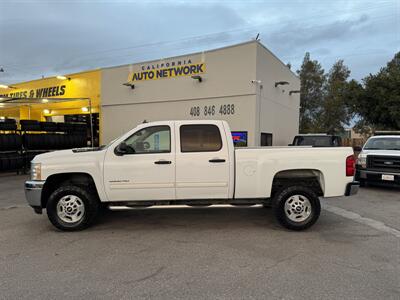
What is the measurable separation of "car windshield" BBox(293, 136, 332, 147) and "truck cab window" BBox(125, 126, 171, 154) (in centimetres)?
853

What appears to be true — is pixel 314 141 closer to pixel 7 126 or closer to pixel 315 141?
pixel 315 141

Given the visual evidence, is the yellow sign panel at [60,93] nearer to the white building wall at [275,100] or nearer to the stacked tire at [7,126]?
the stacked tire at [7,126]

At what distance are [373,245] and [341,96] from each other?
64.4ft

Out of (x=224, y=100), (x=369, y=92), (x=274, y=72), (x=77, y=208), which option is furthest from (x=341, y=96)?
(x=77, y=208)

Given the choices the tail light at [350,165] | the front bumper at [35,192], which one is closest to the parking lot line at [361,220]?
the tail light at [350,165]

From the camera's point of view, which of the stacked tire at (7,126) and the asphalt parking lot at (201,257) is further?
the stacked tire at (7,126)

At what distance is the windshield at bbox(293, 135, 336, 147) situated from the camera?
40.4 feet

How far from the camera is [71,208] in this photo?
5.35 metres

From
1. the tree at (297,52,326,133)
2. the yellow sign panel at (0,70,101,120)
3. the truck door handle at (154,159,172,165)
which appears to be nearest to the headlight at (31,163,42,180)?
the truck door handle at (154,159,172,165)

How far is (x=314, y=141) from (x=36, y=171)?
1073cm

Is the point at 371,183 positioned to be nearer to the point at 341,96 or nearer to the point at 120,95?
the point at 120,95

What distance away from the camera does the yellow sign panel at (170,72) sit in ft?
45.6

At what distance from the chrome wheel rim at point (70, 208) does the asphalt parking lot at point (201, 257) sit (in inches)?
11.0

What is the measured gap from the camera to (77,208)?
5.37m
